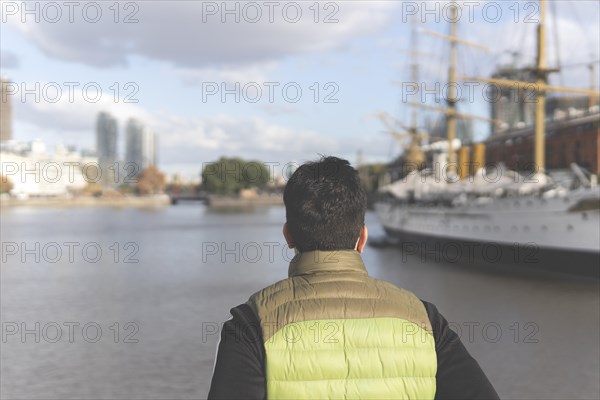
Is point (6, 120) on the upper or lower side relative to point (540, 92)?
upper

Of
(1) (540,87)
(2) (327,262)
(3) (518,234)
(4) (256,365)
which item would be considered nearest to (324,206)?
(2) (327,262)

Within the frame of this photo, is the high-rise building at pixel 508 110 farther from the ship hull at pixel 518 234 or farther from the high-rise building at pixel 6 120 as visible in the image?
the high-rise building at pixel 6 120

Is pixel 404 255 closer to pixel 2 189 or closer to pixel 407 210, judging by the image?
pixel 407 210

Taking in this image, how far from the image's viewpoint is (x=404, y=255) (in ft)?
154

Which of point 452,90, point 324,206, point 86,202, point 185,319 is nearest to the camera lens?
point 324,206

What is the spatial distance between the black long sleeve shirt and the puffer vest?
0.10 ft

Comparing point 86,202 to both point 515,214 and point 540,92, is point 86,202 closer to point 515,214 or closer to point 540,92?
point 540,92

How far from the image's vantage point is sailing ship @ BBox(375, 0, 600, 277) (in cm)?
3139

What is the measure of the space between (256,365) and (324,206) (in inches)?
23.4

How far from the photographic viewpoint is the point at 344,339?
239 cm

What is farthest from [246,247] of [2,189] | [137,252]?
[2,189]

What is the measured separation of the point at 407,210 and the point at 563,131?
3185 cm

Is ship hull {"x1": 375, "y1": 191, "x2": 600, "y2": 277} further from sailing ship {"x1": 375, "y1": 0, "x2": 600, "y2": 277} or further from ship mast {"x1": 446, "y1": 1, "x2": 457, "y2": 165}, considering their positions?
ship mast {"x1": 446, "y1": 1, "x2": 457, "y2": 165}

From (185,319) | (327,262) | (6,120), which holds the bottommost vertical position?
(185,319)
